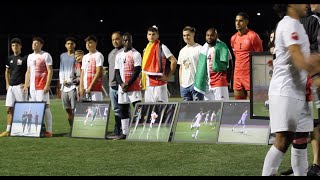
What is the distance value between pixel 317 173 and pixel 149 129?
4521mm

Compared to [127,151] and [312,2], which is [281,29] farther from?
[127,151]

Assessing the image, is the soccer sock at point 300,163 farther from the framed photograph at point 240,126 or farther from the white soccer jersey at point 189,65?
the white soccer jersey at point 189,65

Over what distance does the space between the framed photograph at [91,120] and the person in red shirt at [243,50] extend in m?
2.46

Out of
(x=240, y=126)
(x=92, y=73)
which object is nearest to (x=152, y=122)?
(x=240, y=126)

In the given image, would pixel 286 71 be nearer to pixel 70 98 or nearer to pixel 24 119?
pixel 24 119

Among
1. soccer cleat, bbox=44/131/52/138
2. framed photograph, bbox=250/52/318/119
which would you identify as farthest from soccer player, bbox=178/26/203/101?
soccer cleat, bbox=44/131/52/138

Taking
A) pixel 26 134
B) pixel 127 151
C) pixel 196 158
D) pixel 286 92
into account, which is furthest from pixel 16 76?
pixel 286 92

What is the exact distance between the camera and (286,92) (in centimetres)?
597

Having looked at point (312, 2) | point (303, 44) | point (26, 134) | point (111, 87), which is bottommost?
point (26, 134)

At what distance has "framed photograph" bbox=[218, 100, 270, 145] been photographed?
1022cm
